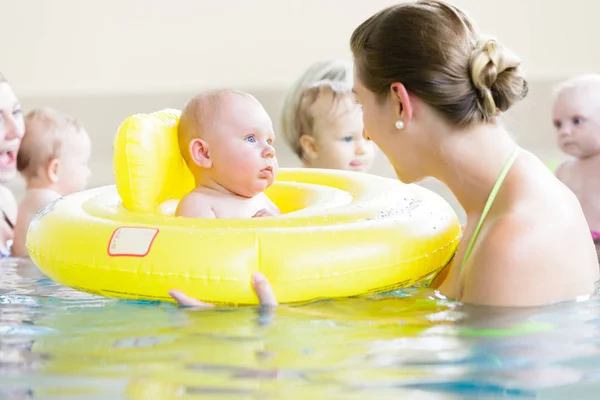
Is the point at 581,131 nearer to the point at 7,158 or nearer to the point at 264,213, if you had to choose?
the point at 264,213

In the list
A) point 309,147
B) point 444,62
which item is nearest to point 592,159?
point 309,147

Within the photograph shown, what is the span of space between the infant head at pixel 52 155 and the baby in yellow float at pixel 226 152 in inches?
53.5

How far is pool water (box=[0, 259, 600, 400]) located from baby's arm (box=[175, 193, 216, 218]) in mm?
315

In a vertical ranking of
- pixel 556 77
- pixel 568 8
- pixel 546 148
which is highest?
pixel 568 8

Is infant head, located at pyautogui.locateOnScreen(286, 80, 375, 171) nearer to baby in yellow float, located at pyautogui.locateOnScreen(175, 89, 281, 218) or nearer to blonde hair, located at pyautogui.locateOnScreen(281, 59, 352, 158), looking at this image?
blonde hair, located at pyautogui.locateOnScreen(281, 59, 352, 158)

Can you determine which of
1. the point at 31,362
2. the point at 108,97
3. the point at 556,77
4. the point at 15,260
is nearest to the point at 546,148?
the point at 556,77

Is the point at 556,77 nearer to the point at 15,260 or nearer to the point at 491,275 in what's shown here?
the point at 15,260

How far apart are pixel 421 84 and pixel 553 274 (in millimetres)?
512

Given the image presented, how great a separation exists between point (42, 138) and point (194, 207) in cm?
154

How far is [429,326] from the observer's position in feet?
6.64

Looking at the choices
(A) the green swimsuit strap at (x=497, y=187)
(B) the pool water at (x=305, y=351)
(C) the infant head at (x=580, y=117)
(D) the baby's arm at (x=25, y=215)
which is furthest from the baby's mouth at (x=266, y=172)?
(C) the infant head at (x=580, y=117)

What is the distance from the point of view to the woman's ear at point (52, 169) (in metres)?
3.77

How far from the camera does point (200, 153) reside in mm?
2543

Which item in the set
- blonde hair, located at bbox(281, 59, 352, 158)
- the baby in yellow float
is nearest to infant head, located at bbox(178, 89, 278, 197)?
the baby in yellow float
